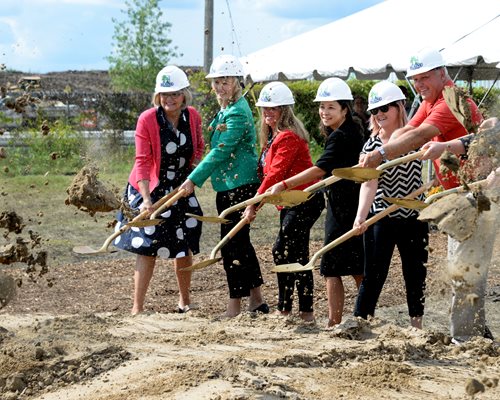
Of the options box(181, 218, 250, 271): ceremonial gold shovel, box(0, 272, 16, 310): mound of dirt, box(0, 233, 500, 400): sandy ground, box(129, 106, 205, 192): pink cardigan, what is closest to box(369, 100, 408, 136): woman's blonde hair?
box(0, 233, 500, 400): sandy ground

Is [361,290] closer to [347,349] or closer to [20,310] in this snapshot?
[347,349]

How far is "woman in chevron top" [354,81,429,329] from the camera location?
6883 mm

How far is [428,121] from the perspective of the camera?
6332 millimetres

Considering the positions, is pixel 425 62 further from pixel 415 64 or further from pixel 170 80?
pixel 170 80

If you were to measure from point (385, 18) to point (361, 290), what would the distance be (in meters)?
9.73

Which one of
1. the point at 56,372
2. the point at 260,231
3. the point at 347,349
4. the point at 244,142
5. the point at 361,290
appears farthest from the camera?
the point at 260,231

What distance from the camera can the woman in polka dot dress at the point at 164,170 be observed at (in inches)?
310

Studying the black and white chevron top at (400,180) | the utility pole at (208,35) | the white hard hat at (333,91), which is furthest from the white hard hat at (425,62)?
the utility pole at (208,35)

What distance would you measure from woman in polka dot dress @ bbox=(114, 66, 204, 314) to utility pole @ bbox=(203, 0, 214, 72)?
A: 12.4 m

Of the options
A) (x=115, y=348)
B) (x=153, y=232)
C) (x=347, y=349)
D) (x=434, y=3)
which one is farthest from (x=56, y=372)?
(x=434, y=3)

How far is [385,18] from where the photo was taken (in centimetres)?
1608

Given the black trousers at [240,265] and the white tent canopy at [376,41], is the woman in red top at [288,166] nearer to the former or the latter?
the black trousers at [240,265]

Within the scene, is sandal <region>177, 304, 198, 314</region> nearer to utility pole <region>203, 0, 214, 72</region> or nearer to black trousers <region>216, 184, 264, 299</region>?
black trousers <region>216, 184, 264, 299</region>

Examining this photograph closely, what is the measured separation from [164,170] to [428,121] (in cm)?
242
